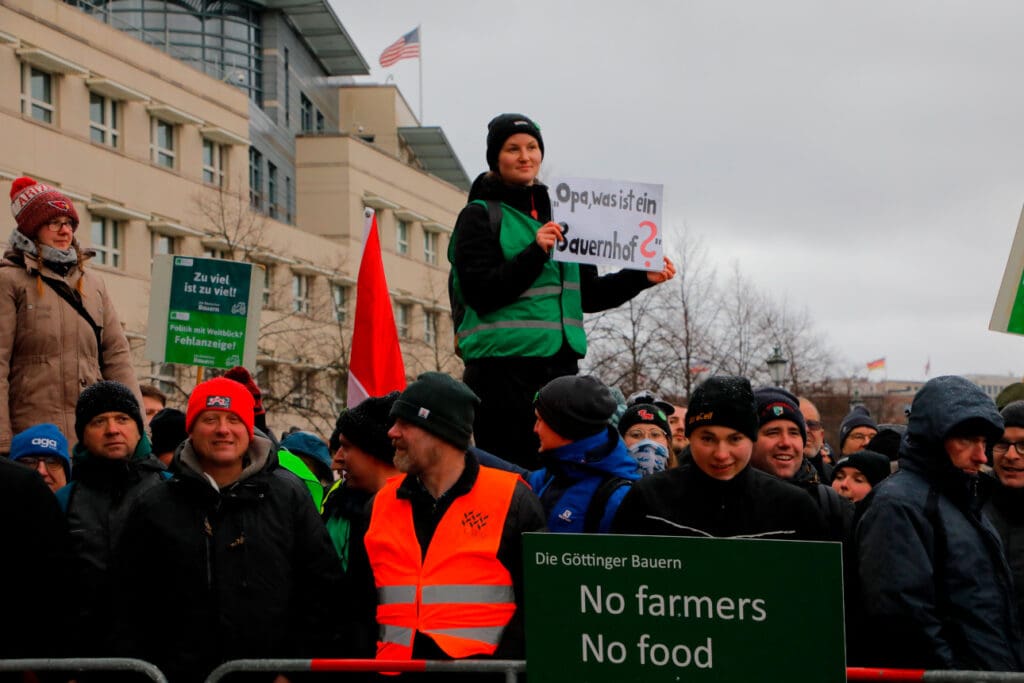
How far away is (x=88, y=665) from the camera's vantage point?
17.6 ft

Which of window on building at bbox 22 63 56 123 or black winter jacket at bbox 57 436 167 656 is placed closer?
black winter jacket at bbox 57 436 167 656

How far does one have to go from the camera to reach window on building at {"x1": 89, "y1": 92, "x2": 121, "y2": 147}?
4238cm

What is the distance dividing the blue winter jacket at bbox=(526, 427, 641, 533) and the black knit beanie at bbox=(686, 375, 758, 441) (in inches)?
15.5

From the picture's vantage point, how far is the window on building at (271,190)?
55.4 meters

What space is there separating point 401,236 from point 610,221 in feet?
189

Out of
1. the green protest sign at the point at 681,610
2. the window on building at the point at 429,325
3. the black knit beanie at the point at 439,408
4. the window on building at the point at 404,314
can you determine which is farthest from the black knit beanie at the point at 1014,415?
the window on building at the point at 429,325

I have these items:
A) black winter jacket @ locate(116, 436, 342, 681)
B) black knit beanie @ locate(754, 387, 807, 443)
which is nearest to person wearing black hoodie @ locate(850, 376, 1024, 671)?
black knit beanie @ locate(754, 387, 807, 443)

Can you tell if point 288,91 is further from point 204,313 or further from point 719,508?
point 719,508

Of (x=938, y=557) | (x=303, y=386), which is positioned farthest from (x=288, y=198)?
(x=938, y=557)

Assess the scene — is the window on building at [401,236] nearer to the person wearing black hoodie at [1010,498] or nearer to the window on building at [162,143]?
the window on building at [162,143]

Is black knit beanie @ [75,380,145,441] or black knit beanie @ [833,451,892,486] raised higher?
black knit beanie @ [75,380,145,441]

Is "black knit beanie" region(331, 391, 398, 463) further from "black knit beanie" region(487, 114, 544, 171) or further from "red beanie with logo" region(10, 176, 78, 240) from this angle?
"red beanie with logo" region(10, 176, 78, 240)

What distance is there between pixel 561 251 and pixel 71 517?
8.52ft

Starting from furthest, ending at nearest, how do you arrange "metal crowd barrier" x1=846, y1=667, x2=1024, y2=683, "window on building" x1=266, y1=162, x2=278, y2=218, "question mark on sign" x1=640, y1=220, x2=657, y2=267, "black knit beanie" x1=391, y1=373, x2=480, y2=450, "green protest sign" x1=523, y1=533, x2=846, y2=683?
"window on building" x1=266, y1=162, x2=278, y2=218, "question mark on sign" x1=640, y1=220, x2=657, y2=267, "black knit beanie" x1=391, y1=373, x2=480, y2=450, "metal crowd barrier" x1=846, y1=667, x2=1024, y2=683, "green protest sign" x1=523, y1=533, x2=846, y2=683
